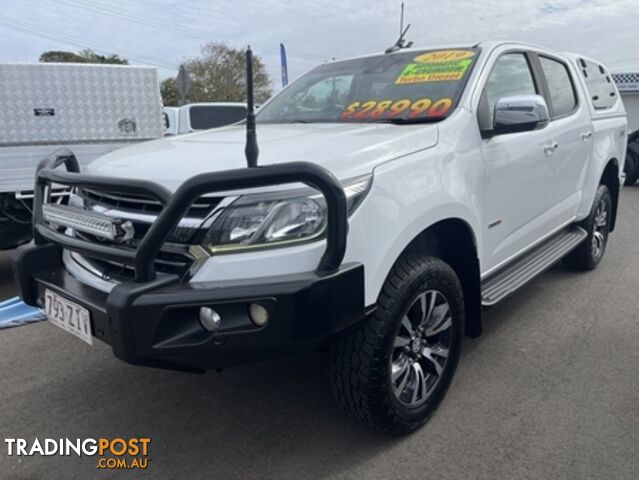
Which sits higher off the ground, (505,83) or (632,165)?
(505,83)

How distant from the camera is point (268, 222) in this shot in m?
2.09

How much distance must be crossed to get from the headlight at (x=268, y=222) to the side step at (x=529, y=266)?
142cm

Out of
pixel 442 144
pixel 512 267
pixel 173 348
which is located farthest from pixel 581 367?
pixel 173 348

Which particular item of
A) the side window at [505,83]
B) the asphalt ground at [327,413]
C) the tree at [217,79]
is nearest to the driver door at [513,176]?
the side window at [505,83]

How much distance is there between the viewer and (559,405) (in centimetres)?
290

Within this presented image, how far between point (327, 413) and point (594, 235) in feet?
11.4

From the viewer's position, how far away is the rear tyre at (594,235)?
4957 mm

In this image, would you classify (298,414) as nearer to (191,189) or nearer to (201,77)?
(191,189)

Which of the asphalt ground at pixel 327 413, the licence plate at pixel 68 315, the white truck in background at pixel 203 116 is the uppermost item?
the white truck in background at pixel 203 116

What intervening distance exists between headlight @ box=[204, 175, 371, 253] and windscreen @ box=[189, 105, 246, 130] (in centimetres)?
891

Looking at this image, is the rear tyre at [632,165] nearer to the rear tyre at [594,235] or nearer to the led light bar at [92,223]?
the rear tyre at [594,235]

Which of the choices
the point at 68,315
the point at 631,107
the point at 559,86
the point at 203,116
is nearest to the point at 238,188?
the point at 68,315

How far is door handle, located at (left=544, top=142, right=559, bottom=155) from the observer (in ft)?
12.3

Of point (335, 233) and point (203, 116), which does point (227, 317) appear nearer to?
point (335, 233)
